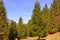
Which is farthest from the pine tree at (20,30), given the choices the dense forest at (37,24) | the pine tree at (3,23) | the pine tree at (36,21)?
the pine tree at (3,23)

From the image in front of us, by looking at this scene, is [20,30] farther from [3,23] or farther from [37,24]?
[3,23]

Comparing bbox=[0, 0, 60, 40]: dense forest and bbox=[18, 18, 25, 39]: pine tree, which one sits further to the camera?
bbox=[18, 18, 25, 39]: pine tree

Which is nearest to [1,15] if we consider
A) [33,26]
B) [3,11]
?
[3,11]

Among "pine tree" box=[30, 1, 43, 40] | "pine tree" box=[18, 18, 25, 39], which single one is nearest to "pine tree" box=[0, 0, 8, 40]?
"pine tree" box=[30, 1, 43, 40]

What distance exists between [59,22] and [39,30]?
1208cm

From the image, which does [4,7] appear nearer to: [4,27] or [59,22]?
[4,27]

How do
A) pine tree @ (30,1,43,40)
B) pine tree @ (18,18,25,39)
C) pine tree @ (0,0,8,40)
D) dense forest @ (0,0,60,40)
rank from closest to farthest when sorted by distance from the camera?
pine tree @ (0,0,8,40) → dense forest @ (0,0,60,40) → pine tree @ (30,1,43,40) → pine tree @ (18,18,25,39)

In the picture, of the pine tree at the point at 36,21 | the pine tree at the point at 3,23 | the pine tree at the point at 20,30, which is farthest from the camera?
the pine tree at the point at 20,30

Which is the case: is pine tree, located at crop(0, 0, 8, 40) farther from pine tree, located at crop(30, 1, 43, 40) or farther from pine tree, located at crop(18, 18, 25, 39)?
pine tree, located at crop(18, 18, 25, 39)

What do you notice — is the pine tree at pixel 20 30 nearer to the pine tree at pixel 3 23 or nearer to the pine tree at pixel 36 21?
the pine tree at pixel 36 21

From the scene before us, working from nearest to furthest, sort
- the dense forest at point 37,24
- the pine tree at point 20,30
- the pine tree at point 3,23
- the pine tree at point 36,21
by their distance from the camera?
the pine tree at point 3,23, the dense forest at point 37,24, the pine tree at point 36,21, the pine tree at point 20,30

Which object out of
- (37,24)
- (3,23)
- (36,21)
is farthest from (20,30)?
(3,23)

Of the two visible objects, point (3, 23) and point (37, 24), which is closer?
point (3, 23)

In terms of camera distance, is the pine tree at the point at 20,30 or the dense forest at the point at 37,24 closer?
the dense forest at the point at 37,24
